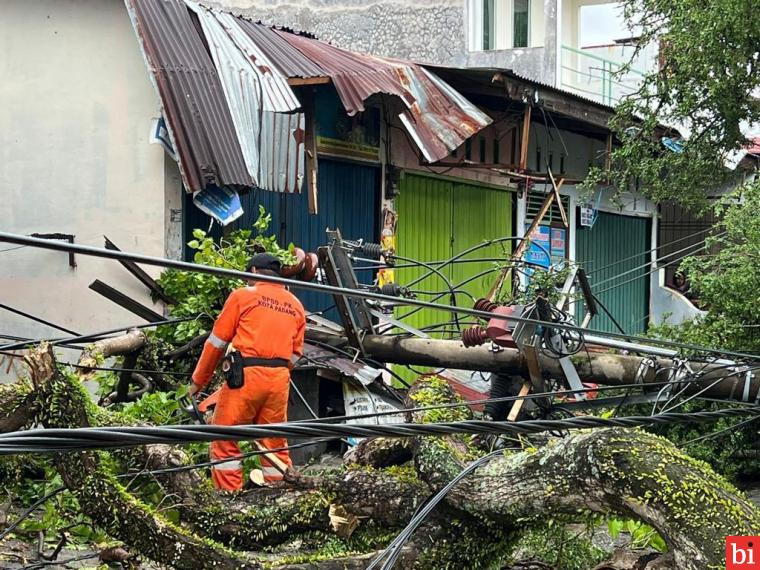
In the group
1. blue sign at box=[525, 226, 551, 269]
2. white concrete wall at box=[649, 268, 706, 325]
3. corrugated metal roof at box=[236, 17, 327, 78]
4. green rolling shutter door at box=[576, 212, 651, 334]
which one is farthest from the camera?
white concrete wall at box=[649, 268, 706, 325]

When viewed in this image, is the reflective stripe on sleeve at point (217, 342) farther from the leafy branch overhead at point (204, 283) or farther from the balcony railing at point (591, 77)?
the balcony railing at point (591, 77)

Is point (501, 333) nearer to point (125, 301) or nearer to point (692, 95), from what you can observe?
point (125, 301)

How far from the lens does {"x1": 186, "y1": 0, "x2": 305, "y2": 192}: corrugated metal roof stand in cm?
951

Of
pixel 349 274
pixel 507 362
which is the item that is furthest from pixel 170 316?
pixel 507 362

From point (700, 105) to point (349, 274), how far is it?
453 centimetres

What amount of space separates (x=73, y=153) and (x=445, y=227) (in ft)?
19.1

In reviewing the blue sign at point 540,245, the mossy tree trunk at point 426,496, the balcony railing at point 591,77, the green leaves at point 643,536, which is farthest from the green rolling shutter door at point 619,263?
the mossy tree trunk at point 426,496

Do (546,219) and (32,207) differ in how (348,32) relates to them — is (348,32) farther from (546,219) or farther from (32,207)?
(32,207)

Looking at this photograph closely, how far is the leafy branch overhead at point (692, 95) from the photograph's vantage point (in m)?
9.51

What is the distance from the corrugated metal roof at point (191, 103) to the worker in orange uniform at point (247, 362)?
200 cm

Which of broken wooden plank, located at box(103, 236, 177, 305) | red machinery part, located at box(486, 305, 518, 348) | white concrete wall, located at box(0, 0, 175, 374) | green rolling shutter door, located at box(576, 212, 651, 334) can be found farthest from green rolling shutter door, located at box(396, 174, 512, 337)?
red machinery part, located at box(486, 305, 518, 348)

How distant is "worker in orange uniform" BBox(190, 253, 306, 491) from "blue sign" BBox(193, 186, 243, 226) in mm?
2007

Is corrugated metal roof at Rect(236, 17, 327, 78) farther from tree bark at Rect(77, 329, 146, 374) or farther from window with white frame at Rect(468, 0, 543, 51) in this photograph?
window with white frame at Rect(468, 0, 543, 51)

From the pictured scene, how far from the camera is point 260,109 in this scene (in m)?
9.70
